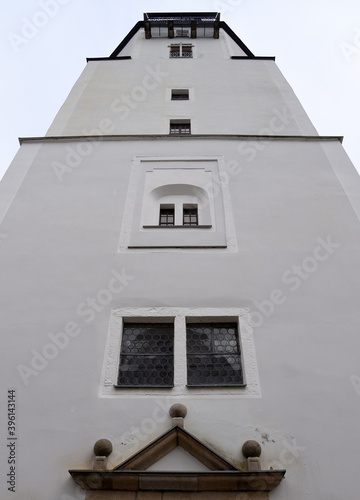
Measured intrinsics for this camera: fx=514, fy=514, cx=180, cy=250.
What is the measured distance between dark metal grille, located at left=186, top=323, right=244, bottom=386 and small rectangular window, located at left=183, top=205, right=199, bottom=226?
3.10 m

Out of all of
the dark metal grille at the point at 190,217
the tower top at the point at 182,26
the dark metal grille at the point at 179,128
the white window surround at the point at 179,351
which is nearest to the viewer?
the white window surround at the point at 179,351

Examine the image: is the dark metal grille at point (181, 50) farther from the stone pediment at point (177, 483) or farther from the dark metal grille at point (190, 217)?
the stone pediment at point (177, 483)

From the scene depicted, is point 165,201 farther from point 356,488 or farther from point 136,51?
point 136,51

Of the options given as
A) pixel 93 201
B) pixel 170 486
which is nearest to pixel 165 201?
pixel 93 201

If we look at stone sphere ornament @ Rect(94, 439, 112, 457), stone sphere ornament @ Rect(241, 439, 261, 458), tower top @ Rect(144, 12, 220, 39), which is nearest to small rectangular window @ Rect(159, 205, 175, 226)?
stone sphere ornament @ Rect(94, 439, 112, 457)

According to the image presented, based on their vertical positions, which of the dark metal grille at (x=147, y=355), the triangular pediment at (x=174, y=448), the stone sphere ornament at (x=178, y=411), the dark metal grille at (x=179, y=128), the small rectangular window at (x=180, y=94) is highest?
the small rectangular window at (x=180, y=94)

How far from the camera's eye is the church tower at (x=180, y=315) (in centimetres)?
600

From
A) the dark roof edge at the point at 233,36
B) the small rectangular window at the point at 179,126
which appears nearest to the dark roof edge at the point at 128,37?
the dark roof edge at the point at 233,36

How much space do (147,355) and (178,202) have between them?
4.40 metres

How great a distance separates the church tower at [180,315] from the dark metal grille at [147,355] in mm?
23

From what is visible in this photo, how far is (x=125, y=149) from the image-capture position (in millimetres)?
11938

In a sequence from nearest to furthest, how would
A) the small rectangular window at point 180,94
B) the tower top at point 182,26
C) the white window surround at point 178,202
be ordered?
the white window surround at point 178,202
the small rectangular window at point 180,94
the tower top at point 182,26

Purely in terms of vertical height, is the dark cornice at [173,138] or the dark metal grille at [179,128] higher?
the dark metal grille at [179,128]

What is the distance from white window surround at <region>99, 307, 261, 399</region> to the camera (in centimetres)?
672
